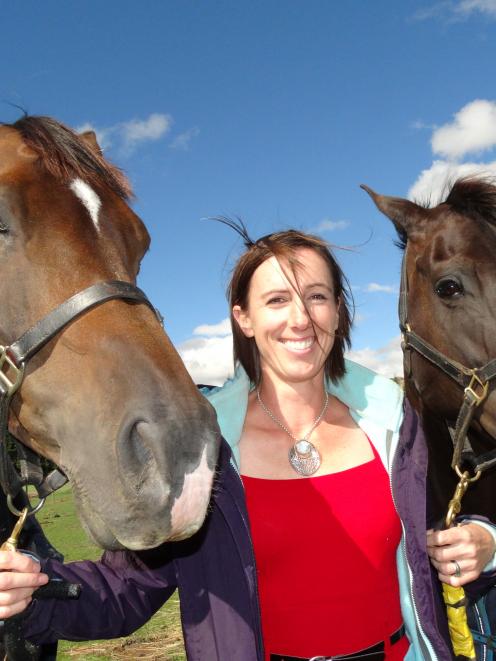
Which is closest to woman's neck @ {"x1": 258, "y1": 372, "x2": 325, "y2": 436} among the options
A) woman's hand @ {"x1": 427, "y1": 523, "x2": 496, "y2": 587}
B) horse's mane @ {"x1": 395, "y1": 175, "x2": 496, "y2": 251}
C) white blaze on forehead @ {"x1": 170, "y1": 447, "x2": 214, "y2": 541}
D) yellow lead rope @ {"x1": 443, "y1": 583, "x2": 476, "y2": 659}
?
woman's hand @ {"x1": 427, "y1": 523, "x2": 496, "y2": 587}

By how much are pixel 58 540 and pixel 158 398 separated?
1079 centimetres

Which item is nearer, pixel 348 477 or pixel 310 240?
pixel 348 477

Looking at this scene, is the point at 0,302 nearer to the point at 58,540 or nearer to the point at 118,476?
the point at 118,476

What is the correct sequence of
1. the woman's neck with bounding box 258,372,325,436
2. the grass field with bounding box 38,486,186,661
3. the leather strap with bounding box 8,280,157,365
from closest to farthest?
the leather strap with bounding box 8,280,157,365
the woman's neck with bounding box 258,372,325,436
the grass field with bounding box 38,486,186,661

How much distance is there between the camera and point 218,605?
223 cm

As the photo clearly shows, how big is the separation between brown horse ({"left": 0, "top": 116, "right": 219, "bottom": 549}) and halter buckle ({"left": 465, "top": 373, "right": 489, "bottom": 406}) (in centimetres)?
230

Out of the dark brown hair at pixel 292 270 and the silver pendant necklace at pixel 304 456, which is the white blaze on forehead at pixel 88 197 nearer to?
the dark brown hair at pixel 292 270

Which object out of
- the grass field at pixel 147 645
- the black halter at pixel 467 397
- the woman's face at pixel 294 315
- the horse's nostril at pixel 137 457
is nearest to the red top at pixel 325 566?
the woman's face at pixel 294 315

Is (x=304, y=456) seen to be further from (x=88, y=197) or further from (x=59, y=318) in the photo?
(x=88, y=197)

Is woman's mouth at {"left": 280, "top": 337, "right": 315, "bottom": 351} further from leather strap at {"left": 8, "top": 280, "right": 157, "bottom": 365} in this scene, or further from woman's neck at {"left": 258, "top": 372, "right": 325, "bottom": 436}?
leather strap at {"left": 8, "top": 280, "right": 157, "bottom": 365}

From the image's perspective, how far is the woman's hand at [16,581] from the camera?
1.83 metres

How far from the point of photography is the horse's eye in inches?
151

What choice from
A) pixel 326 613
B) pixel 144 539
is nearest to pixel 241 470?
pixel 326 613

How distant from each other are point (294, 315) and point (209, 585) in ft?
4.05
